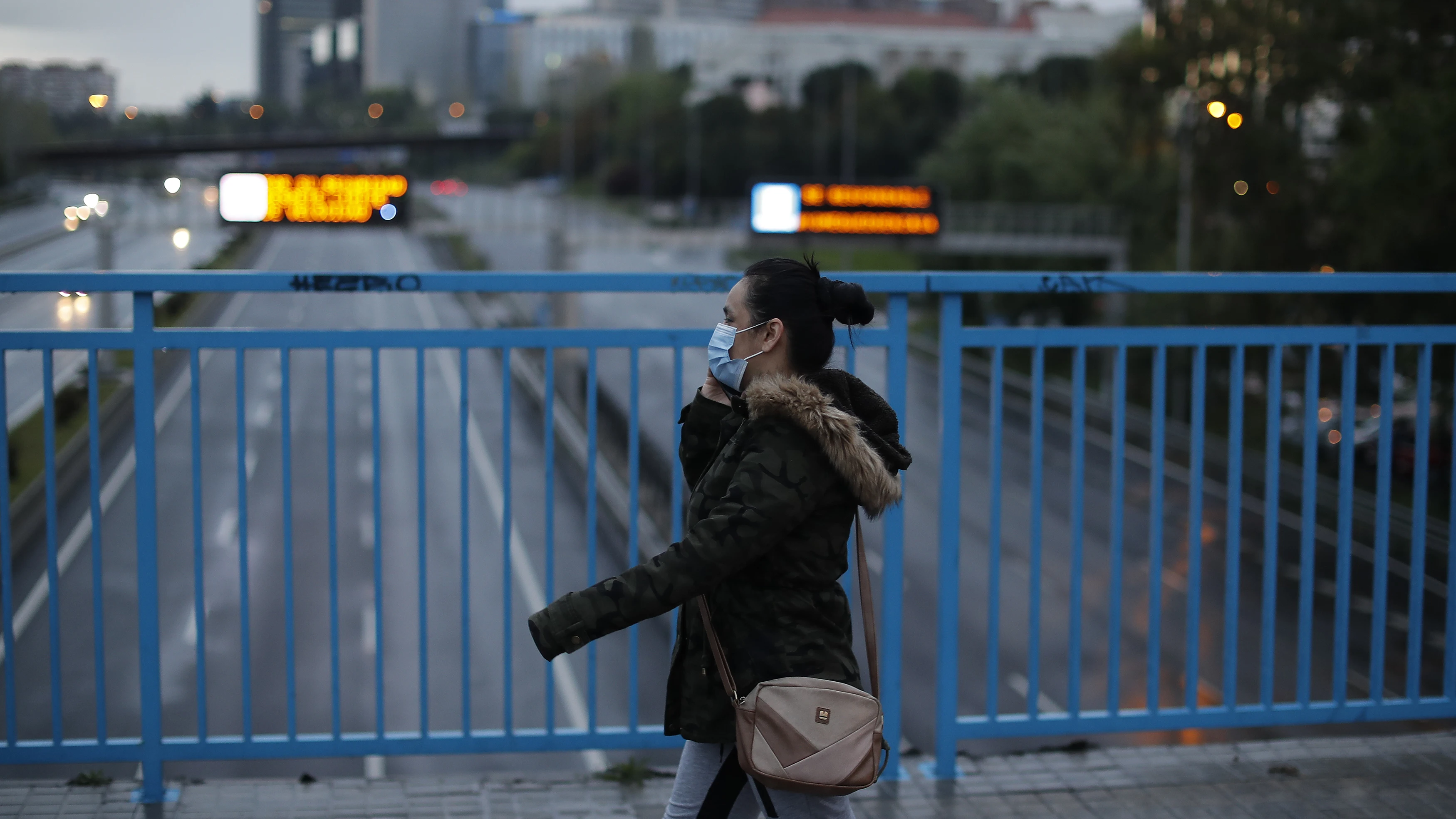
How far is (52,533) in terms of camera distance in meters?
3.49

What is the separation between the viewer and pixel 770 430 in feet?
7.55

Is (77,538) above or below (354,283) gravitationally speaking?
below

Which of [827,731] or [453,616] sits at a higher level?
[827,731]

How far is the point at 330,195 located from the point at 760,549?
122ft

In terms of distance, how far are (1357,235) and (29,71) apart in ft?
68.4

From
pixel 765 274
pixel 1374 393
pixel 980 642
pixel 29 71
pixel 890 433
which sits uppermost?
pixel 29 71

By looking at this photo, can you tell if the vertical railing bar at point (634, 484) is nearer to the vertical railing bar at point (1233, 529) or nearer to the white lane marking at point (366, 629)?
the vertical railing bar at point (1233, 529)

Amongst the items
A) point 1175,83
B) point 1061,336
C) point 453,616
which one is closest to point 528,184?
point 1175,83

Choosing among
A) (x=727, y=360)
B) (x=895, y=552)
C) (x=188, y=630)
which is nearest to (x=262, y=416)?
(x=188, y=630)

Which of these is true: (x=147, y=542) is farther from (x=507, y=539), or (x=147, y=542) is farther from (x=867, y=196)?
(x=867, y=196)

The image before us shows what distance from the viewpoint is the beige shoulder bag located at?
2.30m

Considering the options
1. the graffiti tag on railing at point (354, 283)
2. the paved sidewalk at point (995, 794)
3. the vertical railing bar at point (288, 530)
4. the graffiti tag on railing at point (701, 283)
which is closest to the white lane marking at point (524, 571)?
the graffiti tag on railing at point (354, 283)

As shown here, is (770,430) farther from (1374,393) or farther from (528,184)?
(528,184)

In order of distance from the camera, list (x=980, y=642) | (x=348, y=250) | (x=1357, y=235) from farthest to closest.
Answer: (x=348, y=250), (x=1357, y=235), (x=980, y=642)
